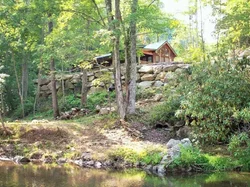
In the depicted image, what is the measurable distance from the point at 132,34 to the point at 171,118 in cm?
426

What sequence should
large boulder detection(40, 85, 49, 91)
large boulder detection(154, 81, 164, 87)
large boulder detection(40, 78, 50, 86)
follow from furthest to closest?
large boulder detection(40, 78, 50, 86) → large boulder detection(40, 85, 49, 91) → large boulder detection(154, 81, 164, 87)

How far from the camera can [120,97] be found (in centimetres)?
1412

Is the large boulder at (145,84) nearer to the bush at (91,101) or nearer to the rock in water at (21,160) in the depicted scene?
the bush at (91,101)

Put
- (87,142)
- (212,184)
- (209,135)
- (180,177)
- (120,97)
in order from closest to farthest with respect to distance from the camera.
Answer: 1. (212,184)
2. (180,177)
3. (209,135)
4. (87,142)
5. (120,97)

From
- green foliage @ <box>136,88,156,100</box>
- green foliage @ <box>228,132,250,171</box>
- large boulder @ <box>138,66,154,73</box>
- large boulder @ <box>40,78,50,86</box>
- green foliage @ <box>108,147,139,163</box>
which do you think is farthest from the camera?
large boulder @ <box>40,78,50,86</box>

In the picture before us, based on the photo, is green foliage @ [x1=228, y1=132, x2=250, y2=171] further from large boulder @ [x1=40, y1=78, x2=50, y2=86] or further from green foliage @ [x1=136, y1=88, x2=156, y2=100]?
large boulder @ [x1=40, y1=78, x2=50, y2=86]

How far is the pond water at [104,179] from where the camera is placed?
27.8 ft

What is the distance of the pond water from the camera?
8.48 metres

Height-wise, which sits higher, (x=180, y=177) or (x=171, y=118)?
(x=171, y=118)

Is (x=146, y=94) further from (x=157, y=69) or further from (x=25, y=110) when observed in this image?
(x=25, y=110)

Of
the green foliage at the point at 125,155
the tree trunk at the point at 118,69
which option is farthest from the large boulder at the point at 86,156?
the tree trunk at the point at 118,69

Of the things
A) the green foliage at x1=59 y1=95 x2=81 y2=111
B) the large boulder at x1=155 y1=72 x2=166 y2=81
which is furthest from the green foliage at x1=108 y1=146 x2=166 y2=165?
the large boulder at x1=155 y1=72 x2=166 y2=81

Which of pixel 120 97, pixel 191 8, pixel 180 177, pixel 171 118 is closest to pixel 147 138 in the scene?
pixel 171 118

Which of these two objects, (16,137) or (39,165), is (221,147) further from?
(16,137)
